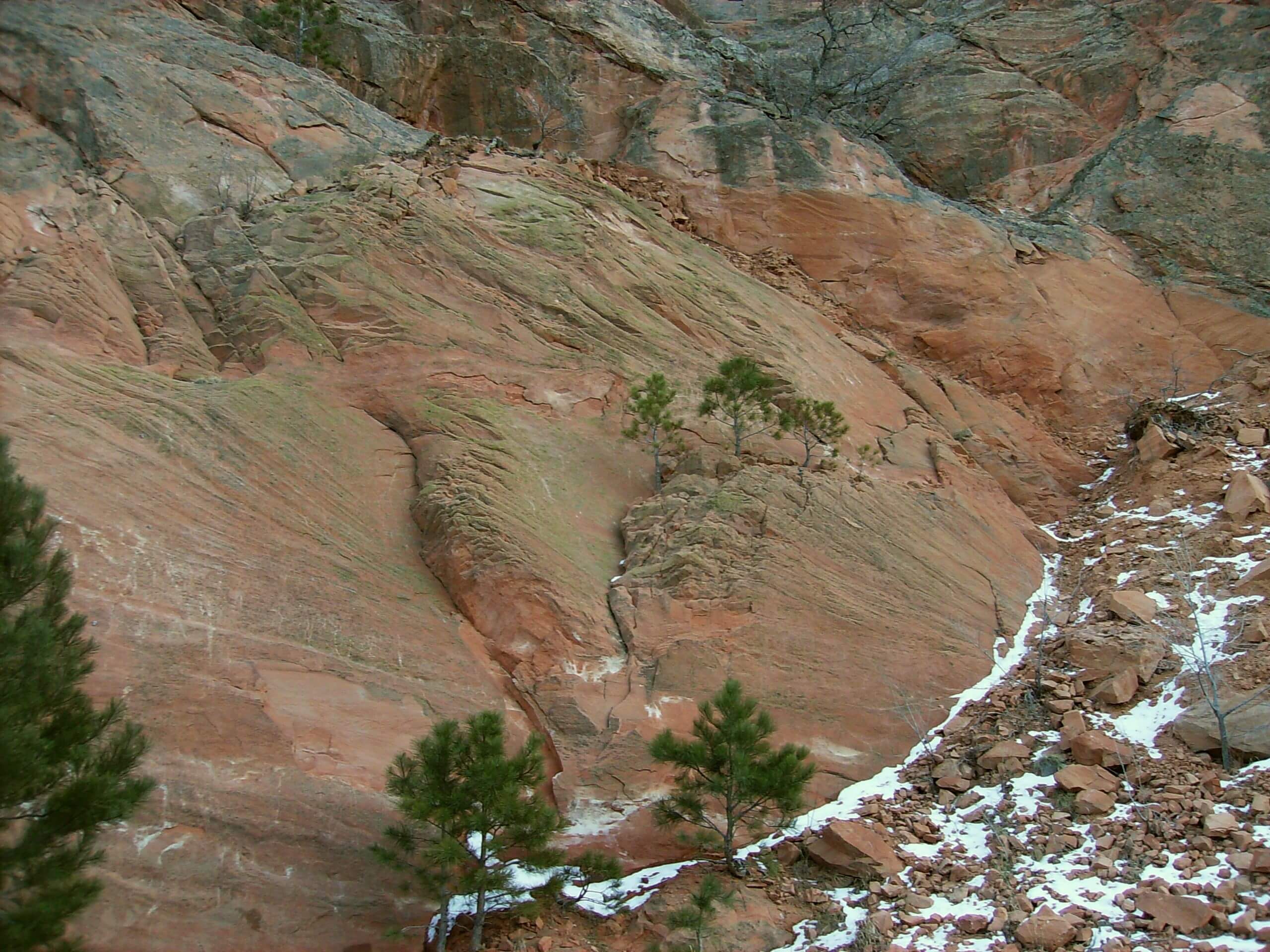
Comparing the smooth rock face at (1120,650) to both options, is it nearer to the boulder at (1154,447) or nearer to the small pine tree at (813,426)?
the small pine tree at (813,426)

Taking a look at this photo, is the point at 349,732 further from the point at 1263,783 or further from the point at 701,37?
the point at 701,37

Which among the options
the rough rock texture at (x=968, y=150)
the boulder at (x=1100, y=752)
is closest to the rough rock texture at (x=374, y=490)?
the boulder at (x=1100, y=752)

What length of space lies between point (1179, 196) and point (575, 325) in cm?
1483

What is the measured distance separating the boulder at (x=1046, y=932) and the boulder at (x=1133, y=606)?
5.39 metres

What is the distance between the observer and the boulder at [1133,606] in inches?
540

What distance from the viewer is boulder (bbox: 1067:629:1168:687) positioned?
12758 mm

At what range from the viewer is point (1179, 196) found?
74.8 feet

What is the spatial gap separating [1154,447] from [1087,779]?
8.79 m

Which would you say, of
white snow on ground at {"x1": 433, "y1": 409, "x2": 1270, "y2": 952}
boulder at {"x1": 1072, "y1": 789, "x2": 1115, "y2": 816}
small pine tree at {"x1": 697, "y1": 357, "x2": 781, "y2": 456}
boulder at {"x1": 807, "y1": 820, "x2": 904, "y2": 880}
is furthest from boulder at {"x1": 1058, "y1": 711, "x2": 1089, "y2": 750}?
small pine tree at {"x1": 697, "y1": 357, "x2": 781, "y2": 456}

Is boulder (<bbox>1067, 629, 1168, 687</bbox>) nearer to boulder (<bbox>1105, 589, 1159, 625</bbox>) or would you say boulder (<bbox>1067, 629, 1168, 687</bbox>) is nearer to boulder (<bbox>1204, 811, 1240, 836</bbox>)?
boulder (<bbox>1105, 589, 1159, 625</bbox>)

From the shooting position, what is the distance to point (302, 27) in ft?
76.8

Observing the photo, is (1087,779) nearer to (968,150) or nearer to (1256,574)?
(1256,574)

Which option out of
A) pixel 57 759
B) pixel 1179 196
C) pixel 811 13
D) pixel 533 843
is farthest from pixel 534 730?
pixel 811 13

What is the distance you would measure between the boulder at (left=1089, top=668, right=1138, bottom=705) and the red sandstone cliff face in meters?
1.68
